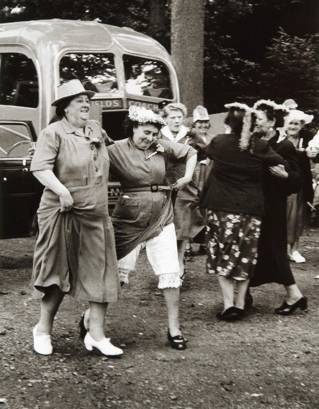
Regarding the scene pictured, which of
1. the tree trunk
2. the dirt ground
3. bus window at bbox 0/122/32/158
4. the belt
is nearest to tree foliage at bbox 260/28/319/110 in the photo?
the tree trunk

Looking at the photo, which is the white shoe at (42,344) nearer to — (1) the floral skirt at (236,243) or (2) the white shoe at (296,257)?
(1) the floral skirt at (236,243)

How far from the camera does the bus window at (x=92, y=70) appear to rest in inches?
460

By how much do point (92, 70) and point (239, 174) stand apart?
602 cm

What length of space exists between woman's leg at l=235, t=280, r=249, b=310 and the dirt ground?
18 centimetres

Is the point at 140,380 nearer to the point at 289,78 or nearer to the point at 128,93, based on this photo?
the point at 128,93

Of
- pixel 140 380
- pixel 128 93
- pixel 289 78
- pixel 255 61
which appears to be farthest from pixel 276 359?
pixel 255 61

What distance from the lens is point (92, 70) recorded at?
12023 mm

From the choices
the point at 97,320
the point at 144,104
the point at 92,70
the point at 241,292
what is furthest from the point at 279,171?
the point at 144,104

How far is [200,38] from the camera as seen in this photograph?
41.9 feet

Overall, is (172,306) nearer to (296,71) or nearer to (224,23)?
(296,71)

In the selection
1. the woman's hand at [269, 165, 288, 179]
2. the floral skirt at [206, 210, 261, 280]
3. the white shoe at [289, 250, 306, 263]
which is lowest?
the white shoe at [289, 250, 306, 263]

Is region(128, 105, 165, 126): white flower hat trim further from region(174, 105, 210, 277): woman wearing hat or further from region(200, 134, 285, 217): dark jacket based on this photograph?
region(174, 105, 210, 277): woman wearing hat

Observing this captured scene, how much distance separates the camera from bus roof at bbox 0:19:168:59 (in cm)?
1162

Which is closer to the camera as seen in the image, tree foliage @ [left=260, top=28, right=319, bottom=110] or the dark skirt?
the dark skirt
